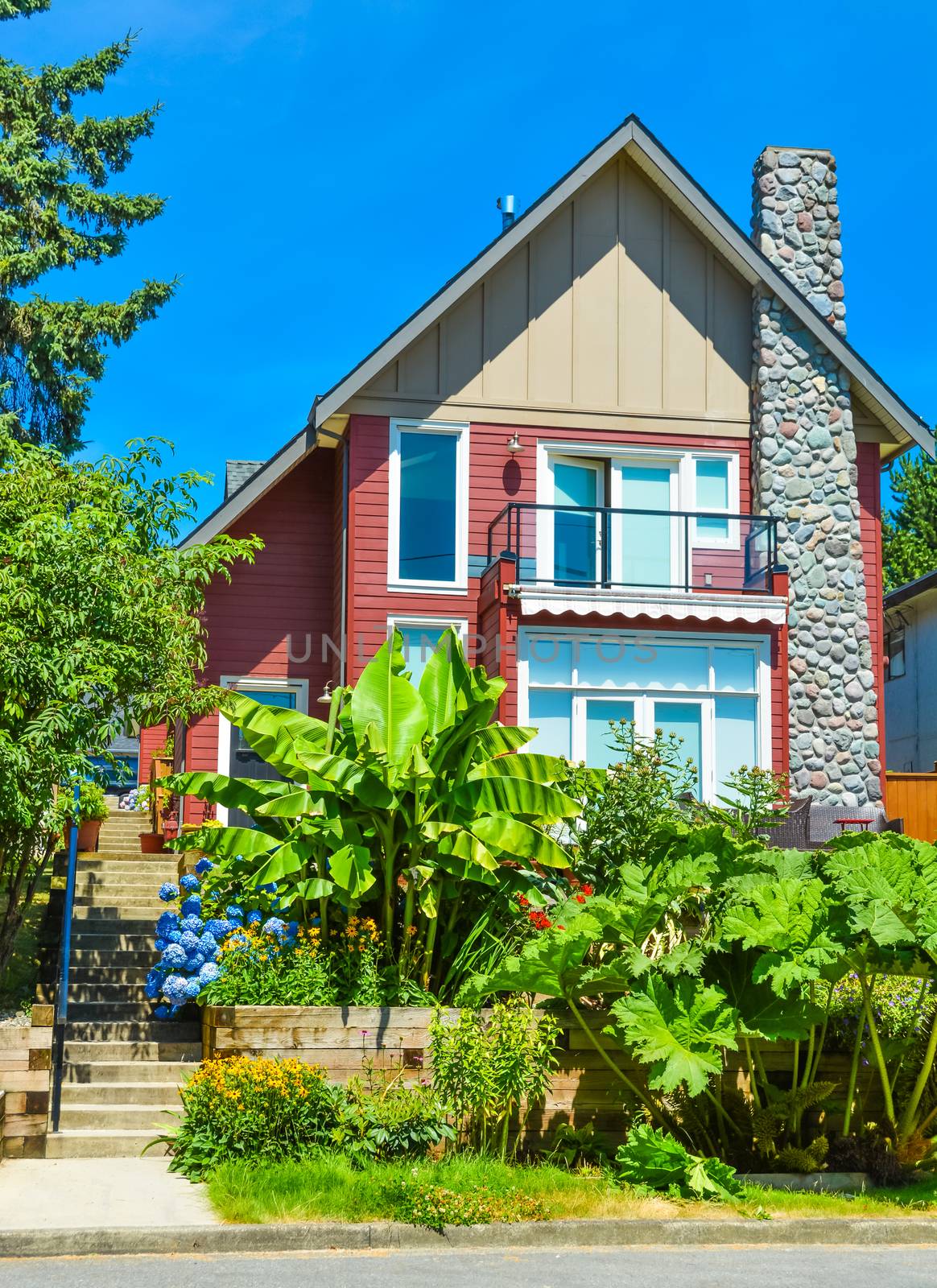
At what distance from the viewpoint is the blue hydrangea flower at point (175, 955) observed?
37.9 ft

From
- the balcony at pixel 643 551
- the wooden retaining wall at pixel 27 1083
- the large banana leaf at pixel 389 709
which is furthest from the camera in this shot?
the balcony at pixel 643 551

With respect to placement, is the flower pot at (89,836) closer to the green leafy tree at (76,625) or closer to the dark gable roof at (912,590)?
the green leafy tree at (76,625)

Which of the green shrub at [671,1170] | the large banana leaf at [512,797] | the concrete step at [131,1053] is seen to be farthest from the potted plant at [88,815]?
the green shrub at [671,1170]

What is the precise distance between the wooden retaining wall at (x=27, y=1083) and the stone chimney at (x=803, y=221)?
15199mm

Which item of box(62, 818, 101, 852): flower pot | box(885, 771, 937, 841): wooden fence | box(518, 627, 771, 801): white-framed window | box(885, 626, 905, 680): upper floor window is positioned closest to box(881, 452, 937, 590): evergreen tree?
box(885, 626, 905, 680): upper floor window

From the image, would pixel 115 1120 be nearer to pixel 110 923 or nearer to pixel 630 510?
pixel 110 923

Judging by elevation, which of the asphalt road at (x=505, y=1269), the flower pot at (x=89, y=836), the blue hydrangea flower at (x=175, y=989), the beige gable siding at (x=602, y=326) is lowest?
the asphalt road at (x=505, y=1269)

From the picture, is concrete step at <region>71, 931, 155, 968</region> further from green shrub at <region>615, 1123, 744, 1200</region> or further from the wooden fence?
the wooden fence

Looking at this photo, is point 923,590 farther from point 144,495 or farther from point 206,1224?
point 206,1224

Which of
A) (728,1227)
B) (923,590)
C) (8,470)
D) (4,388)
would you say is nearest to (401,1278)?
(728,1227)

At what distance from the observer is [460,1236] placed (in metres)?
8.62

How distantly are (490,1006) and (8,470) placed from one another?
6.37 m

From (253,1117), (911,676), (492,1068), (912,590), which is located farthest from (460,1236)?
(911,676)

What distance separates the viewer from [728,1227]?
8867 mm
